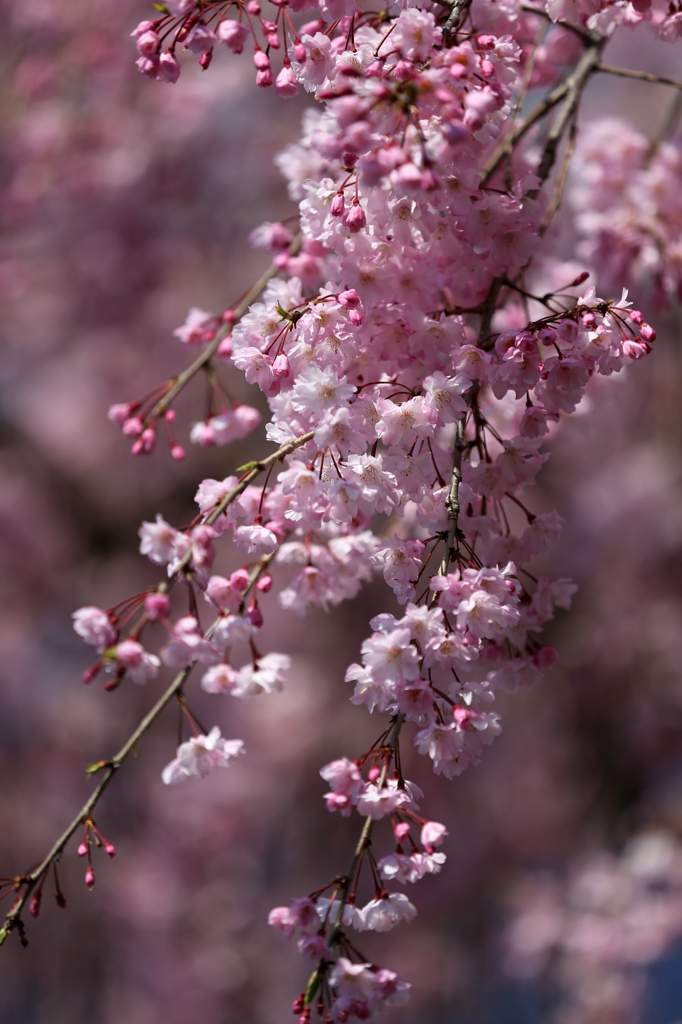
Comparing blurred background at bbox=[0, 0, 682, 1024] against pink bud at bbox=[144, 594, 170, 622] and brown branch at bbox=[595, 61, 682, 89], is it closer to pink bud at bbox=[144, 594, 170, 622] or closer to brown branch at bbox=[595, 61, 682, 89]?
brown branch at bbox=[595, 61, 682, 89]

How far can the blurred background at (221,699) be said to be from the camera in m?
3.92

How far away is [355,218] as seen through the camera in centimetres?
107

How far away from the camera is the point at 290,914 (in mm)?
1156

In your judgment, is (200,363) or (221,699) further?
(221,699)

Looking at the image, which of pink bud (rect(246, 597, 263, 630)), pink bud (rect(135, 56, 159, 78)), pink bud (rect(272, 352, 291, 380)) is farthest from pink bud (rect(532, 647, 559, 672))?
pink bud (rect(135, 56, 159, 78))

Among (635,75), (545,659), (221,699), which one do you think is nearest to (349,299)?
(545,659)

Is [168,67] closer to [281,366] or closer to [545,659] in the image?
[281,366]

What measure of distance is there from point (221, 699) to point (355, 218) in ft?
15.6

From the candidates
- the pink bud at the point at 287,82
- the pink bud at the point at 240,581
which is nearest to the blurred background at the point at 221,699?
the pink bud at the point at 287,82

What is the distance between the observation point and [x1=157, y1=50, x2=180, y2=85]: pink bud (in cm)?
124

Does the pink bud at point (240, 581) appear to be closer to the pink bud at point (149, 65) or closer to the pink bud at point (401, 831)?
the pink bud at point (401, 831)

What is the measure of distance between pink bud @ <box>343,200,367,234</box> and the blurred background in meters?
3.20

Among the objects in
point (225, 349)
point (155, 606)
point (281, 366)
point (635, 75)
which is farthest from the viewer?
Result: point (635, 75)

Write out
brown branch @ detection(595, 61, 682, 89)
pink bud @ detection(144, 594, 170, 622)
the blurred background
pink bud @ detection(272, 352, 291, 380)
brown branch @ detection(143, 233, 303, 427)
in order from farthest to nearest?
the blurred background → brown branch @ detection(595, 61, 682, 89) → brown branch @ detection(143, 233, 303, 427) → pink bud @ detection(272, 352, 291, 380) → pink bud @ detection(144, 594, 170, 622)
